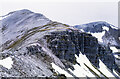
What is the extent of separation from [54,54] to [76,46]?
78.7 ft

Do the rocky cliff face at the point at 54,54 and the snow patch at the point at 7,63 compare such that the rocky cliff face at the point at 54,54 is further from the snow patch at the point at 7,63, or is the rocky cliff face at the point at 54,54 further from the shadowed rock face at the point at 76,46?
the snow patch at the point at 7,63

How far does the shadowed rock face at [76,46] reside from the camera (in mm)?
69600

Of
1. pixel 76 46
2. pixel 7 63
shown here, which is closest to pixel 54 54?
pixel 76 46

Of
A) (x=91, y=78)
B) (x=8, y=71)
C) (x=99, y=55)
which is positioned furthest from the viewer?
(x=99, y=55)

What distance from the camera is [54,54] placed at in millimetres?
66688

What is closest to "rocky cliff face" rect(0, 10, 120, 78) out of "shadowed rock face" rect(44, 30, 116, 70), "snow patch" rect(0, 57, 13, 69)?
"shadowed rock face" rect(44, 30, 116, 70)

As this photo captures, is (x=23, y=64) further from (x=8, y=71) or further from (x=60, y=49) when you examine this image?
(x=60, y=49)

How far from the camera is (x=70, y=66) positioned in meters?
67.6

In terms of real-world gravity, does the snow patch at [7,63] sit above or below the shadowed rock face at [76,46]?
above

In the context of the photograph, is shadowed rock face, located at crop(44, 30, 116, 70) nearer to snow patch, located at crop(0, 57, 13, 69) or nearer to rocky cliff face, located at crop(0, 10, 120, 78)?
rocky cliff face, located at crop(0, 10, 120, 78)

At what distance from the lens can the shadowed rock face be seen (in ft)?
228

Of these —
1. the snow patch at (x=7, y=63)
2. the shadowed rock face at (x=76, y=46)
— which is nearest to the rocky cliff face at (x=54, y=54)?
the shadowed rock face at (x=76, y=46)

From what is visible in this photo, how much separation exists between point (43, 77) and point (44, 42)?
2652cm

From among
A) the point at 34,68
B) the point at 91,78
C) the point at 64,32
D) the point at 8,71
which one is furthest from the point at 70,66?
the point at 8,71
